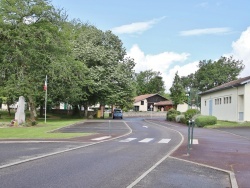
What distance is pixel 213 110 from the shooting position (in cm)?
4984

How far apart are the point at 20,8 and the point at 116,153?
81.4ft

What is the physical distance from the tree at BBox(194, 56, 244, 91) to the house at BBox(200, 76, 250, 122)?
35312mm

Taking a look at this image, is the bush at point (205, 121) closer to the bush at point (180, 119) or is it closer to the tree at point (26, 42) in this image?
the bush at point (180, 119)

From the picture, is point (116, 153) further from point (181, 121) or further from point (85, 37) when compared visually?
point (85, 37)

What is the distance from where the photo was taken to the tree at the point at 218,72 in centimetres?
8588

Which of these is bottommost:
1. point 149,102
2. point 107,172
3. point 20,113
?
point 107,172

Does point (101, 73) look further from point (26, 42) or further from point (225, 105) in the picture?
point (26, 42)

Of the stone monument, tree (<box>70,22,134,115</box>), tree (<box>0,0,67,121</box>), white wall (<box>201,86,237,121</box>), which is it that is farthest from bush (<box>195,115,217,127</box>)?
the stone monument

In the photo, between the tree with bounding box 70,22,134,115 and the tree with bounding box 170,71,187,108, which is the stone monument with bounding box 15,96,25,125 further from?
the tree with bounding box 170,71,187,108

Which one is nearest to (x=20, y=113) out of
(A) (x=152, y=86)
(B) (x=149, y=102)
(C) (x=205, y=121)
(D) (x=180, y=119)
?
(C) (x=205, y=121)

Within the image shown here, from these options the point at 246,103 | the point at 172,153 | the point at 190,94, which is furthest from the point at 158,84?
the point at 172,153

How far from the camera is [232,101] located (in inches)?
1635

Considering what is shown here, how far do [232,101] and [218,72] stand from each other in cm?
4587

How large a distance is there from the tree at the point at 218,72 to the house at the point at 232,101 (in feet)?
116
